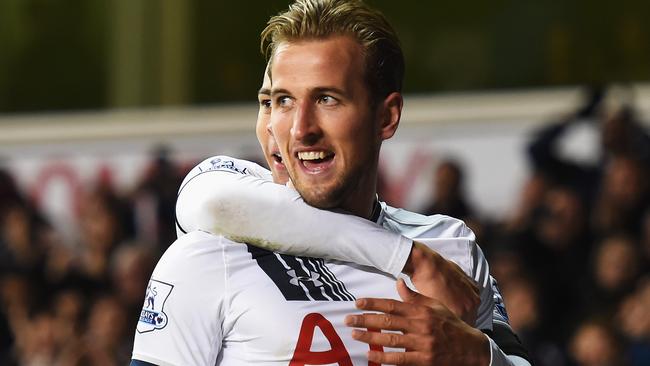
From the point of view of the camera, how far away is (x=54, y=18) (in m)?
10.3

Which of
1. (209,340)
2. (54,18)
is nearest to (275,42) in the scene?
(209,340)

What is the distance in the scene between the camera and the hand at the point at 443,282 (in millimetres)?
2541

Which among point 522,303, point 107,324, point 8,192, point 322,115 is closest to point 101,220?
point 8,192

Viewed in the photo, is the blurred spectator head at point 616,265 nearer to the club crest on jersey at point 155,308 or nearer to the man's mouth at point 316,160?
the man's mouth at point 316,160

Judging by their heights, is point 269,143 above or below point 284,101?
below

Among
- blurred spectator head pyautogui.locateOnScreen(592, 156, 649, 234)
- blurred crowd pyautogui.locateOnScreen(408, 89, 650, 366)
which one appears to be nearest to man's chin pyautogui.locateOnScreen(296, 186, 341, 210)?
blurred crowd pyautogui.locateOnScreen(408, 89, 650, 366)

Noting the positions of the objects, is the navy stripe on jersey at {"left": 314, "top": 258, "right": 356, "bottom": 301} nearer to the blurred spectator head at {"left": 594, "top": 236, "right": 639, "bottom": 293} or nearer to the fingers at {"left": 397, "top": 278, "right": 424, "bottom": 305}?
the fingers at {"left": 397, "top": 278, "right": 424, "bottom": 305}

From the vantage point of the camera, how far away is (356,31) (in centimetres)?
262

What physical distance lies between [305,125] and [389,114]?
0.23 meters

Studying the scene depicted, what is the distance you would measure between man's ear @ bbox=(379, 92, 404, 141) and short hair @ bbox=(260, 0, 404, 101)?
0.02m

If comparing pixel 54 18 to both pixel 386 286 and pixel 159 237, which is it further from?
pixel 386 286

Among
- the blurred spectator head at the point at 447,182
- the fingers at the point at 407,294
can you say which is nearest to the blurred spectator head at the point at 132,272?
the blurred spectator head at the point at 447,182

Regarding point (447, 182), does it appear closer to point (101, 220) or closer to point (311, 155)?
point (101, 220)

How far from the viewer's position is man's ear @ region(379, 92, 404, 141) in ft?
8.79
